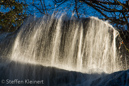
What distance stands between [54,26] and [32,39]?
81 cm

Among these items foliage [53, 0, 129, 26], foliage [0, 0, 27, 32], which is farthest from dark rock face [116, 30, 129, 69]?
foliage [0, 0, 27, 32]

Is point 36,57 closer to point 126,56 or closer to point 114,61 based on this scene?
point 114,61

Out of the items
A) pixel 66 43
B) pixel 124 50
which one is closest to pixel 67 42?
pixel 66 43

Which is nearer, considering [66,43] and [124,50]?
[66,43]

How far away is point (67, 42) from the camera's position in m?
5.30

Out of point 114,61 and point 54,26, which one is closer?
point 54,26

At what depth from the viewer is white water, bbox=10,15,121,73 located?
5.13m

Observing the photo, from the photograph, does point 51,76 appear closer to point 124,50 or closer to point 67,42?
point 67,42

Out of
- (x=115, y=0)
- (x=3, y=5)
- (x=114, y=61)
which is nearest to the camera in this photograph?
(x=114, y=61)

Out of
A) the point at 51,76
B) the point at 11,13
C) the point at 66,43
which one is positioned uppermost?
the point at 11,13

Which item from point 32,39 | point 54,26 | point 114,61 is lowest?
point 114,61

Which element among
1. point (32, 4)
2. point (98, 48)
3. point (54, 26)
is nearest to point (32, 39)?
point (54, 26)

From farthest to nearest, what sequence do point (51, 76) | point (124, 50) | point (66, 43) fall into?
point (124, 50)
point (66, 43)
point (51, 76)

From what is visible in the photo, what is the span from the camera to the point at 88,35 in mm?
5430
